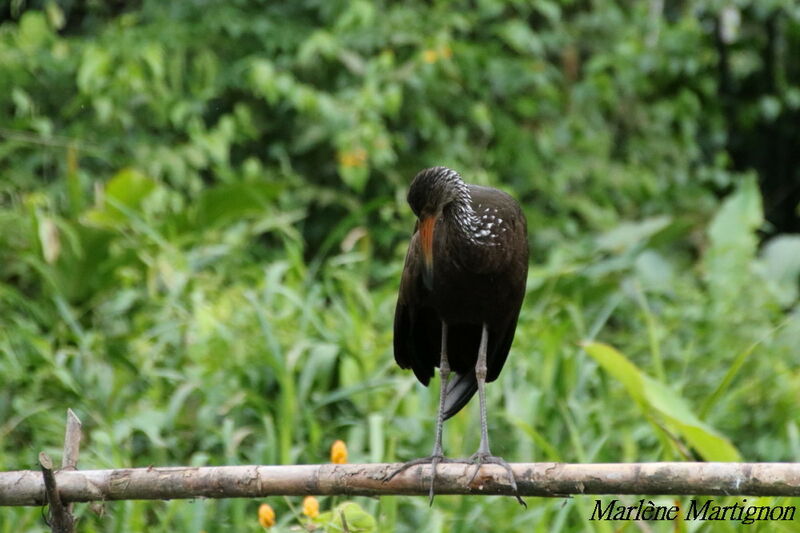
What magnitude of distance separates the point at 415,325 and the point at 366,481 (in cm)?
74

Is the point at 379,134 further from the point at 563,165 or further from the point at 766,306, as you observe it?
the point at 766,306

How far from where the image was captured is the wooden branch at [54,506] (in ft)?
9.48

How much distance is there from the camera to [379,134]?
6.68m

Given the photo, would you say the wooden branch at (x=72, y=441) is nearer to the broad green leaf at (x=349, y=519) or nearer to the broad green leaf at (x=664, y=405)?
the broad green leaf at (x=349, y=519)

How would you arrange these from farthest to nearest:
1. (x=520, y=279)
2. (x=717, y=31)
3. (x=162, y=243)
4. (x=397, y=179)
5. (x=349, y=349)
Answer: (x=717, y=31)
(x=397, y=179)
(x=162, y=243)
(x=349, y=349)
(x=520, y=279)

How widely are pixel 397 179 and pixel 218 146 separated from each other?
1193 mm

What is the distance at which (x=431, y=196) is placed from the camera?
3.20 metres

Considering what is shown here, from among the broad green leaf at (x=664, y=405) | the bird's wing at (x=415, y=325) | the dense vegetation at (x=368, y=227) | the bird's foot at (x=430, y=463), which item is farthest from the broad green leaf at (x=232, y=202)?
the bird's foot at (x=430, y=463)

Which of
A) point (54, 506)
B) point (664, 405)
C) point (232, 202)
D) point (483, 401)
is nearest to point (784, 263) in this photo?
point (664, 405)

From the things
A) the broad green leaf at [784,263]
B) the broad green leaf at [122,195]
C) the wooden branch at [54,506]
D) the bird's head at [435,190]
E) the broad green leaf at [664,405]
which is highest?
the bird's head at [435,190]

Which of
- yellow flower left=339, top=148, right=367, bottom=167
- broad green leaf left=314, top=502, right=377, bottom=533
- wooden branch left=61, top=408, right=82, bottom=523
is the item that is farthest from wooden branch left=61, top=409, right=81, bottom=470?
yellow flower left=339, top=148, right=367, bottom=167

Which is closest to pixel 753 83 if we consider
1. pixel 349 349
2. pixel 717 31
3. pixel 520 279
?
pixel 717 31

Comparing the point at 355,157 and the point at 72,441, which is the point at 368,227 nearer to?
the point at 355,157

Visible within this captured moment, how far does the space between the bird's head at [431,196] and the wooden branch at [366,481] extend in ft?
2.05
